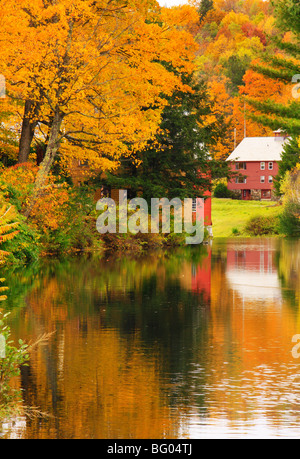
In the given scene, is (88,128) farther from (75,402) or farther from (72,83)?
(75,402)

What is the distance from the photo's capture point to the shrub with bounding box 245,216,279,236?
74.6m

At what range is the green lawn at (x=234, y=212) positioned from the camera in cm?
7819

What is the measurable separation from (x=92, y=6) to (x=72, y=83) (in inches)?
164

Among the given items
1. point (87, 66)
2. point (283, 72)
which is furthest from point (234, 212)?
point (87, 66)

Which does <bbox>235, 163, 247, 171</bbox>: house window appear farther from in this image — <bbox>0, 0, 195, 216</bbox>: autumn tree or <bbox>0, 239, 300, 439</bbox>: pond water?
<bbox>0, 239, 300, 439</bbox>: pond water

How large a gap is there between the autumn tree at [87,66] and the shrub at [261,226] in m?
35.5

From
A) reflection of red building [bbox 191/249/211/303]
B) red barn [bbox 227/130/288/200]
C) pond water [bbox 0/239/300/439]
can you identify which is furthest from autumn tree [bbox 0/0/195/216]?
red barn [bbox 227/130/288/200]

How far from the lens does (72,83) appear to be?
32656 millimetres

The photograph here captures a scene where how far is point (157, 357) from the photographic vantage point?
500 inches

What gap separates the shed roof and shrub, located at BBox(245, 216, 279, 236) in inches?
1310

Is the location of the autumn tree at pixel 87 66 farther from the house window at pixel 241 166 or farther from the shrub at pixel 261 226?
the house window at pixel 241 166

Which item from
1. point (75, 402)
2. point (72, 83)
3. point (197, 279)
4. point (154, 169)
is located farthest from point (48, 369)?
point (154, 169)

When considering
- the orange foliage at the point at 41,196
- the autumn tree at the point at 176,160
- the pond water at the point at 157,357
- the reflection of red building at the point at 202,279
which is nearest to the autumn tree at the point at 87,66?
the orange foliage at the point at 41,196

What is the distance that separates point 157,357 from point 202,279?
14.4 metres
